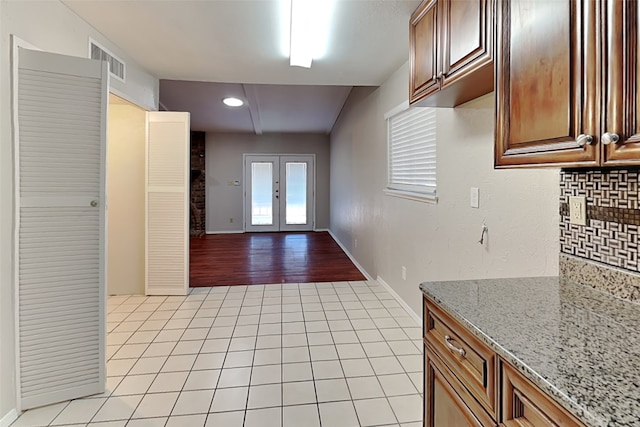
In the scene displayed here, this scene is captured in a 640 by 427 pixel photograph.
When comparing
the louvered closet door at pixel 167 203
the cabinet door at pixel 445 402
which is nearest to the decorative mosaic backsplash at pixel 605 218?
the cabinet door at pixel 445 402

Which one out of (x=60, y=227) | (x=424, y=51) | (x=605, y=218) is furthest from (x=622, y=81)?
(x=60, y=227)

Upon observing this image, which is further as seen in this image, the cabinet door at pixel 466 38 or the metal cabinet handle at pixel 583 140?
the cabinet door at pixel 466 38

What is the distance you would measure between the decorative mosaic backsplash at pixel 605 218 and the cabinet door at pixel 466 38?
0.58m

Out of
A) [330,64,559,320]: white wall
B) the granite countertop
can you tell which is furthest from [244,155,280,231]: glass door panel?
the granite countertop

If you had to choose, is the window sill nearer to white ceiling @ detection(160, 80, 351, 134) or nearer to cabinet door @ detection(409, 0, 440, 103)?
cabinet door @ detection(409, 0, 440, 103)

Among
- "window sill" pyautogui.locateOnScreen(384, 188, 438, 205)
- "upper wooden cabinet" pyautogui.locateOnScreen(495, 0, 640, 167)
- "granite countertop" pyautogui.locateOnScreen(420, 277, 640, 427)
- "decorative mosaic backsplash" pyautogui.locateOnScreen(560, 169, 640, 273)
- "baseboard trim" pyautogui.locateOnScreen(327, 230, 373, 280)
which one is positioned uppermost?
"upper wooden cabinet" pyautogui.locateOnScreen(495, 0, 640, 167)

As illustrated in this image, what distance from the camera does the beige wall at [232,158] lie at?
877 cm

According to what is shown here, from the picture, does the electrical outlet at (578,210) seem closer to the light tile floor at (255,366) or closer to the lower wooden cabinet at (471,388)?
the lower wooden cabinet at (471,388)

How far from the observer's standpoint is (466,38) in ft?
5.20

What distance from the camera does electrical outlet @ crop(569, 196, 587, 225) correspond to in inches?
54.3

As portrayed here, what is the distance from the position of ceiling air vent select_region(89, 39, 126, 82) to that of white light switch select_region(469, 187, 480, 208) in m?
2.66

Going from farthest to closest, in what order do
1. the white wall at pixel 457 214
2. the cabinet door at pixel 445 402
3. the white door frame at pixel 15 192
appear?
the white door frame at pixel 15 192
the white wall at pixel 457 214
the cabinet door at pixel 445 402

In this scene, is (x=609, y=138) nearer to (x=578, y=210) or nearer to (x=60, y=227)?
(x=578, y=210)

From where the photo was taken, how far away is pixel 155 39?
2764 millimetres
